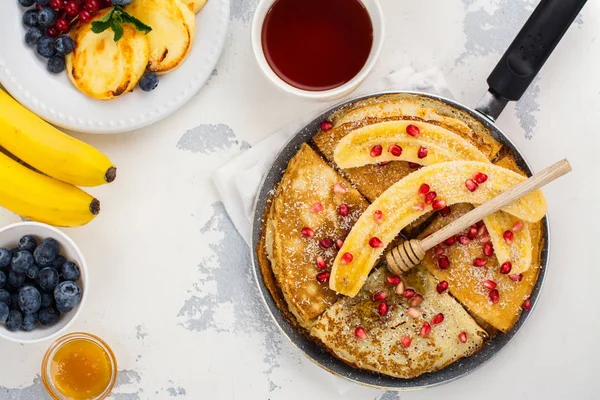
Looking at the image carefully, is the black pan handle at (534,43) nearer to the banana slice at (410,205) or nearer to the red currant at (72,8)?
the banana slice at (410,205)

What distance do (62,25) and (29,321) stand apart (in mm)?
1181

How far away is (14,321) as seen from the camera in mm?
2664

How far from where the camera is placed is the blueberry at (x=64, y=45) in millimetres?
2676

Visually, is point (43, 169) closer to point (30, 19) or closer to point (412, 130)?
point (30, 19)

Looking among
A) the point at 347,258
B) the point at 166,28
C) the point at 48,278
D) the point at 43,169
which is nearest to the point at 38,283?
the point at 48,278

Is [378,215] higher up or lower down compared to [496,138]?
lower down

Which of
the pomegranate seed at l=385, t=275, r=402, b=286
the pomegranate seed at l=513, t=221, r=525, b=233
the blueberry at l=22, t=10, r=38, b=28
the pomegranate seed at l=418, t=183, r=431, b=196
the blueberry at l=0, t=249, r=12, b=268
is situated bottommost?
the blueberry at l=0, t=249, r=12, b=268

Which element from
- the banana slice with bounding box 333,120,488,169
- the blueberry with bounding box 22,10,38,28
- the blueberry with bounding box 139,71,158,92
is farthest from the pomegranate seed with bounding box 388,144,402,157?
the blueberry with bounding box 22,10,38,28

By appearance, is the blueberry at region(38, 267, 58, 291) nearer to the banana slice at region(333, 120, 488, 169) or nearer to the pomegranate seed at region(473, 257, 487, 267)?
the banana slice at region(333, 120, 488, 169)

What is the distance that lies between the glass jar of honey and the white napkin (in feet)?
2.57

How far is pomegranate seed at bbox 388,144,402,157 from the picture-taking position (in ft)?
8.25

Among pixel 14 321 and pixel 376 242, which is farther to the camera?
pixel 14 321

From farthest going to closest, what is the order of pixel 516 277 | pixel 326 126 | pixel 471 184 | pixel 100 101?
pixel 100 101, pixel 326 126, pixel 516 277, pixel 471 184

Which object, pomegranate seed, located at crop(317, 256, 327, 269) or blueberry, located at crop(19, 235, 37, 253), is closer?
pomegranate seed, located at crop(317, 256, 327, 269)
